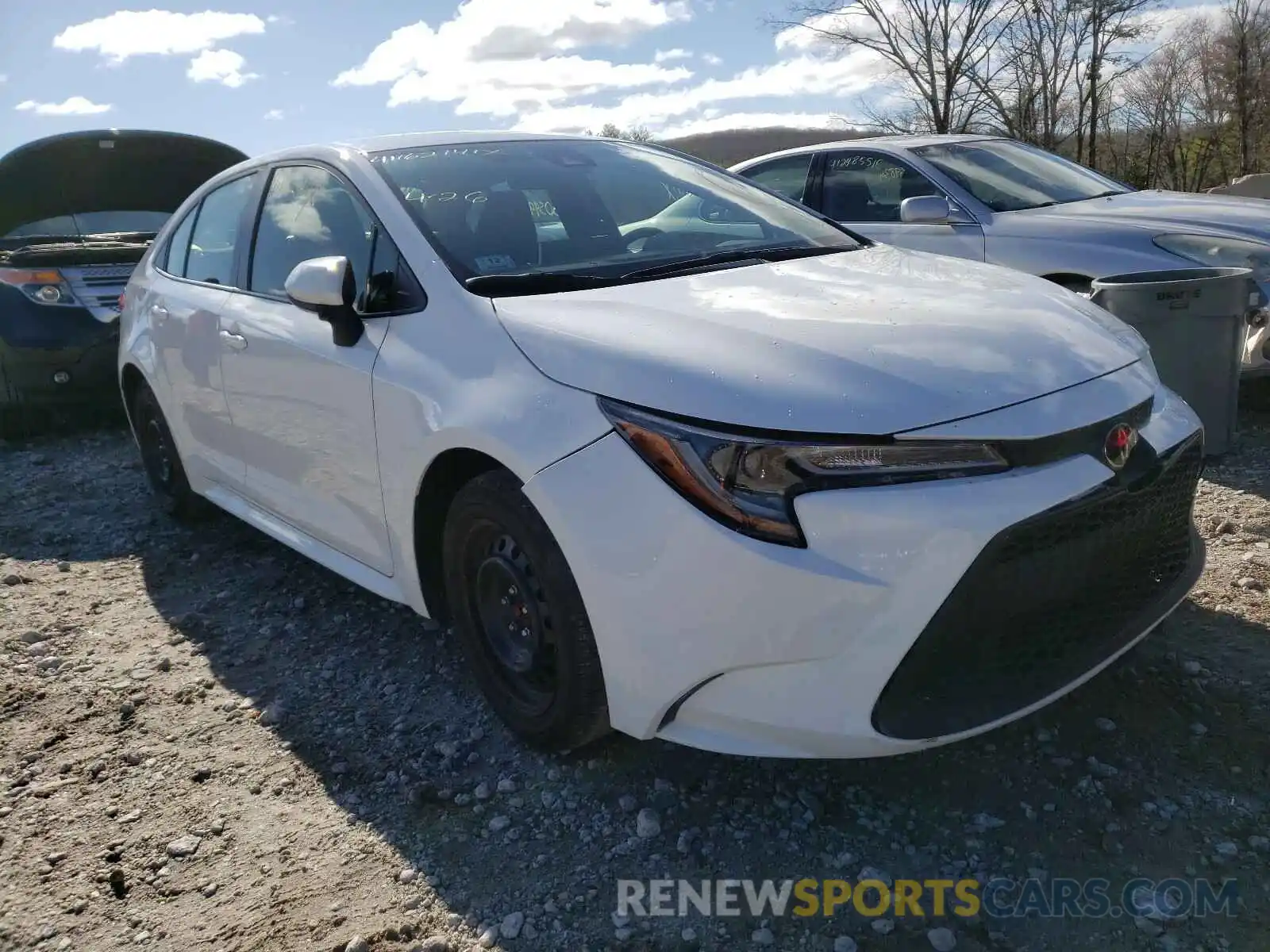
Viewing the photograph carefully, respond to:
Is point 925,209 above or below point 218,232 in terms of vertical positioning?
below

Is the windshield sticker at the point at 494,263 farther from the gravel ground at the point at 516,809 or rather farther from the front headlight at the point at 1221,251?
the front headlight at the point at 1221,251

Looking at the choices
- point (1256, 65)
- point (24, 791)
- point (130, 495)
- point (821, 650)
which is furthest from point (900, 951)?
point (1256, 65)

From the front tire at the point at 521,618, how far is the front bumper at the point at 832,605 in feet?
0.32

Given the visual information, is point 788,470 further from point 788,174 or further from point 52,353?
point 52,353

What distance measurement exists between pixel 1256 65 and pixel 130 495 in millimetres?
20930

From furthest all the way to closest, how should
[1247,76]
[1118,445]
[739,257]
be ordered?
[1247,76], [739,257], [1118,445]

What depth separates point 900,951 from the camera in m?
1.98

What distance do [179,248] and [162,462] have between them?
102cm

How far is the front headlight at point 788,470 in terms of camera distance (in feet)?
6.52

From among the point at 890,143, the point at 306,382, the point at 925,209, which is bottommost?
the point at 306,382

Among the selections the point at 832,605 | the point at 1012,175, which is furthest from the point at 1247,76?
the point at 832,605

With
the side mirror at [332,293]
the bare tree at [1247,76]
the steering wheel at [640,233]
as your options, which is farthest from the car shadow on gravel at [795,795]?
the bare tree at [1247,76]

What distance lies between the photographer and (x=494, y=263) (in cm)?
279

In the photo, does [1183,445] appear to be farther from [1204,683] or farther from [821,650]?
[821,650]
